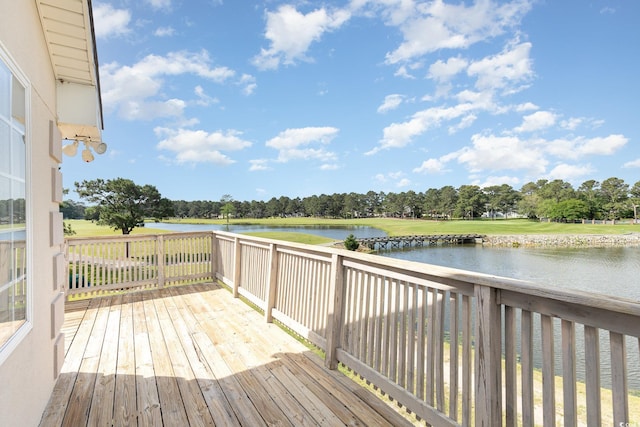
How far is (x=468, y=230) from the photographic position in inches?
1677

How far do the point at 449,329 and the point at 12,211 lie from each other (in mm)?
2410

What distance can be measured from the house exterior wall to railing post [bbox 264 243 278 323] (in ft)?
6.14

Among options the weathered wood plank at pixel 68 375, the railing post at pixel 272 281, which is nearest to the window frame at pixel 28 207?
the weathered wood plank at pixel 68 375

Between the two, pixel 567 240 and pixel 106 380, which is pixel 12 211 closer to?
pixel 106 380

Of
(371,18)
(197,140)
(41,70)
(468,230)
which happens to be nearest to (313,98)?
(197,140)

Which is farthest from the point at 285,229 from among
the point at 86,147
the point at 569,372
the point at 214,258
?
the point at 569,372

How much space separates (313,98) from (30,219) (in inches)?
1268

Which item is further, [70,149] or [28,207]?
[70,149]

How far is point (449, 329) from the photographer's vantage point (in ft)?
5.67

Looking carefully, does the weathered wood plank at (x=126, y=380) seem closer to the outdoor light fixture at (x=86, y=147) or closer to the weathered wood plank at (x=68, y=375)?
the weathered wood plank at (x=68, y=375)

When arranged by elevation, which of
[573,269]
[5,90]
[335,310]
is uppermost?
[5,90]

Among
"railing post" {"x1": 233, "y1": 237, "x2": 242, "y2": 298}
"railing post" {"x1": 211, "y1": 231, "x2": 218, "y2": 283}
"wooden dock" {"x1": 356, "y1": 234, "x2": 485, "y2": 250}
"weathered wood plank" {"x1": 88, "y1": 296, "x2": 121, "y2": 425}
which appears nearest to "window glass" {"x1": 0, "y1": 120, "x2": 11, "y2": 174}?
"weathered wood plank" {"x1": 88, "y1": 296, "x2": 121, "y2": 425}

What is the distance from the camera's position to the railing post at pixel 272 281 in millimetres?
3455

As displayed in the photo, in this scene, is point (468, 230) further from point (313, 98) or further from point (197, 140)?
point (197, 140)
